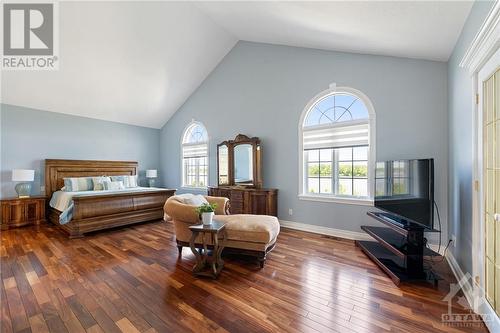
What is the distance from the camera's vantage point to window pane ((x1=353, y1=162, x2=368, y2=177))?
3658 millimetres

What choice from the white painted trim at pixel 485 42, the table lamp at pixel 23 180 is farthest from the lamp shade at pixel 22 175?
the white painted trim at pixel 485 42

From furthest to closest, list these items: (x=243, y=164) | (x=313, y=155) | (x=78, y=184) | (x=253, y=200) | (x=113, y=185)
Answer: (x=113, y=185)
(x=78, y=184)
(x=243, y=164)
(x=253, y=200)
(x=313, y=155)

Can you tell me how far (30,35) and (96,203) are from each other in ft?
9.84

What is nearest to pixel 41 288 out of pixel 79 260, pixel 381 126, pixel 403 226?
pixel 79 260

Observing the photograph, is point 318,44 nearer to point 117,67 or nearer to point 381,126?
point 381,126

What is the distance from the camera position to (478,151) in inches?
73.6

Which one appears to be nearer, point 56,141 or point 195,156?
point 56,141

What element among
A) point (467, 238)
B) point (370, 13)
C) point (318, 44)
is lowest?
point (467, 238)

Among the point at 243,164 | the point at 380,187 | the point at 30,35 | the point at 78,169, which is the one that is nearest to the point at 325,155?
the point at 380,187

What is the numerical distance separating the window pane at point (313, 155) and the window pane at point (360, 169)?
70 centimetres

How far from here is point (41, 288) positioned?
7.34ft

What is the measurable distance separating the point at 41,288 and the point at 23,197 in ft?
11.9

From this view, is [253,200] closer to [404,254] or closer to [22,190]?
[404,254]

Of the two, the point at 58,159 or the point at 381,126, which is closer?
the point at 381,126
